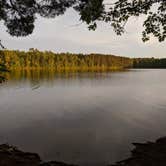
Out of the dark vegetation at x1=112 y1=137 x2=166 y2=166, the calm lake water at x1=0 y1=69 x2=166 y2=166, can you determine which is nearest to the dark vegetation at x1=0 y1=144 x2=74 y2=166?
the calm lake water at x1=0 y1=69 x2=166 y2=166

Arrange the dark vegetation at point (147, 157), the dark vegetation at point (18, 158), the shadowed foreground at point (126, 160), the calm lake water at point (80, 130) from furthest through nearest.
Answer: the calm lake water at point (80, 130) < the dark vegetation at point (18, 158) < the shadowed foreground at point (126, 160) < the dark vegetation at point (147, 157)

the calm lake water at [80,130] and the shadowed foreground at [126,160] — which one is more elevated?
the shadowed foreground at [126,160]

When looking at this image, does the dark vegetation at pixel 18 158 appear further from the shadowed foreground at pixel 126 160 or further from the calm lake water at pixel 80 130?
the calm lake water at pixel 80 130

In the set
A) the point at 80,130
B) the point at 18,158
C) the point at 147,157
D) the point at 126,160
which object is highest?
the point at 147,157

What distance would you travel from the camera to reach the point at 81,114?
26.0 m

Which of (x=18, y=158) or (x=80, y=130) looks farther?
(x=80, y=130)

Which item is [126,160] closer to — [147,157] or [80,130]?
[147,157]

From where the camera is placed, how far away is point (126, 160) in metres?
12.7

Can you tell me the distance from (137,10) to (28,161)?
25.1 ft

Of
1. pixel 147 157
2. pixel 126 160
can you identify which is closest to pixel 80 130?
pixel 126 160

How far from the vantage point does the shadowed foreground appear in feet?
36.5

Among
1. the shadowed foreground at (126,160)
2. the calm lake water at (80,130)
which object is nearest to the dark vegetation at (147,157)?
the shadowed foreground at (126,160)

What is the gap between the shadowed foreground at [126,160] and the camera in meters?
11.1

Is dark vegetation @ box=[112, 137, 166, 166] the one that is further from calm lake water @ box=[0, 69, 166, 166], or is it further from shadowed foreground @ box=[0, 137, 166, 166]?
calm lake water @ box=[0, 69, 166, 166]
